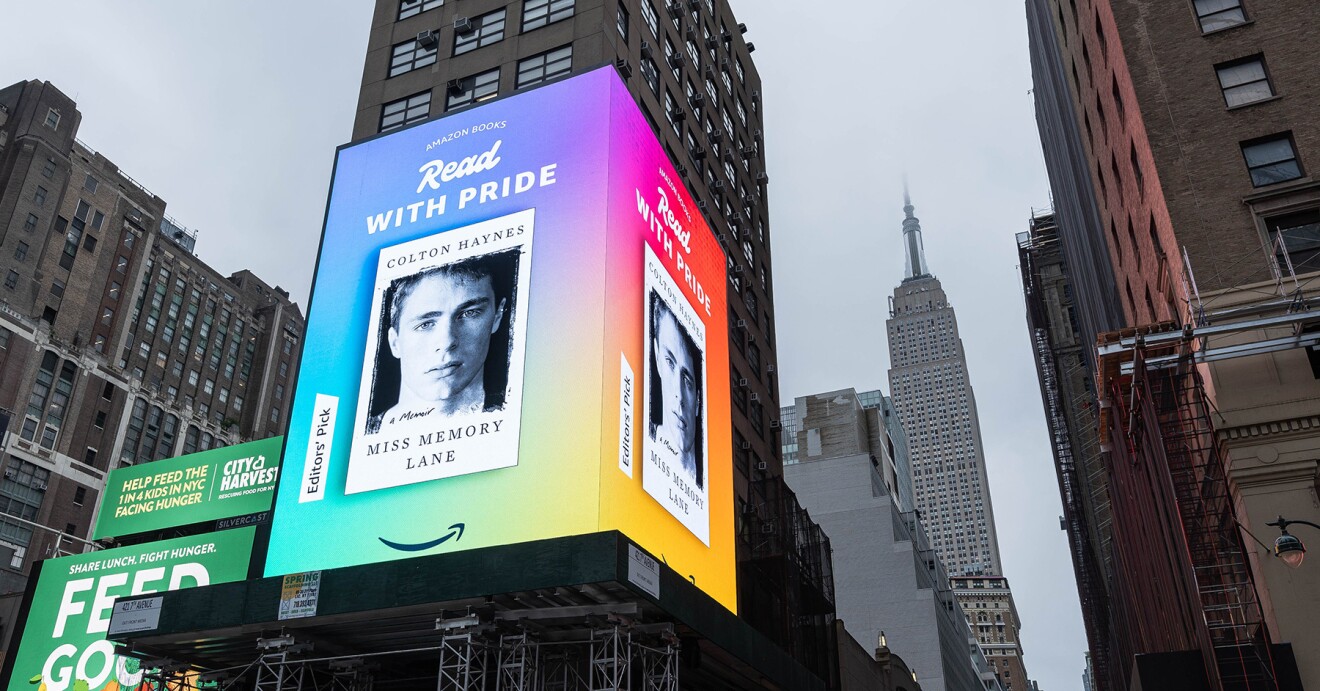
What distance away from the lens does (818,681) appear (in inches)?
1476

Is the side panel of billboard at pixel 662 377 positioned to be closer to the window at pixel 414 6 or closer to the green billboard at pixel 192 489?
the window at pixel 414 6

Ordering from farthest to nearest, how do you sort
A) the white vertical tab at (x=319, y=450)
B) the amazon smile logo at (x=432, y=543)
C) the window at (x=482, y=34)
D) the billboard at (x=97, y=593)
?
the window at (x=482, y=34)
the billboard at (x=97, y=593)
the white vertical tab at (x=319, y=450)
the amazon smile logo at (x=432, y=543)

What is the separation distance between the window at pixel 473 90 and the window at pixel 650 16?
7580mm

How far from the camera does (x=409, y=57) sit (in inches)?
1756

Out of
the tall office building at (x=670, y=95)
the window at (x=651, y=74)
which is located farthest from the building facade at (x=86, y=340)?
the window at (x=651, y=74)

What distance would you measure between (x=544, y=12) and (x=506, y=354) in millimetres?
20183

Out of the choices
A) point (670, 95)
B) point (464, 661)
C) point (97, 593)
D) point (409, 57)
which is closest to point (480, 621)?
point (464, 661)

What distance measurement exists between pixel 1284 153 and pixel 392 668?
28.4m

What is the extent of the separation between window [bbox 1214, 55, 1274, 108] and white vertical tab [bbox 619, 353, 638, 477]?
18.2m

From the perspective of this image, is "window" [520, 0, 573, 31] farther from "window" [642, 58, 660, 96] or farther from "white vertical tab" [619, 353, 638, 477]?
"white vertical tab" [619, 353, 638, 477]

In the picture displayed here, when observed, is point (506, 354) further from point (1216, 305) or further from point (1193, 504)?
point (1193, 504)

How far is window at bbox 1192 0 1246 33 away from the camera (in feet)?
98.3

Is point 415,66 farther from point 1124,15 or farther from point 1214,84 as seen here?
point 1214,84

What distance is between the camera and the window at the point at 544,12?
42125 mm
